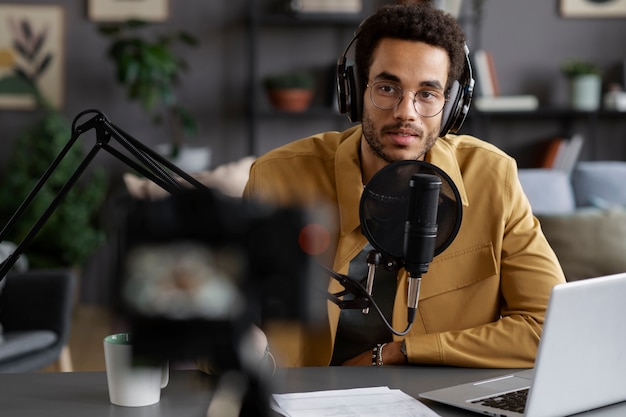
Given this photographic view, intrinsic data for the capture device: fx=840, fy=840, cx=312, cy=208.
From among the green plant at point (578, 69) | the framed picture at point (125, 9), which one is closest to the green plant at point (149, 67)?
the framed picture at point (125, 9)

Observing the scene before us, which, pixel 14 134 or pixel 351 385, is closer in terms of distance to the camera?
pixel 351 385

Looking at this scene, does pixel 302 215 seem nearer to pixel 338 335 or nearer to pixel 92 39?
pixel 338 335

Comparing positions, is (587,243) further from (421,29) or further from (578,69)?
(578,69)

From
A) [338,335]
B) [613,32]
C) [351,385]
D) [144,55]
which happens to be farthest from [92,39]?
[351,385]

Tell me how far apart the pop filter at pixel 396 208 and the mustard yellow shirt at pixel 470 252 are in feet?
1.49

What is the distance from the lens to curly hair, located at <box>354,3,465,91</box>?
5.36ft

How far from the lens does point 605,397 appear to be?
47.0 inches

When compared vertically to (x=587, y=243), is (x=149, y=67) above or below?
above

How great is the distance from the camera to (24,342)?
112 inches

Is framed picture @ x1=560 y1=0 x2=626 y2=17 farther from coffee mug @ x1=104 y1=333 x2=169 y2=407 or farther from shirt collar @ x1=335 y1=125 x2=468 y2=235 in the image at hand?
coffee mug @ x1=104 y1=333 x2=169 y2=407

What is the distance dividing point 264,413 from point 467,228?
1.08 metres

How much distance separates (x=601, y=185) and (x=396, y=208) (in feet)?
9.84

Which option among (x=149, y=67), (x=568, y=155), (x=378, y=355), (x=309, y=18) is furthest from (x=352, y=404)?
(x=568, y=155)

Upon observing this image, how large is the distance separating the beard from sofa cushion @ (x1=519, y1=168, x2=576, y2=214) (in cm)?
196
